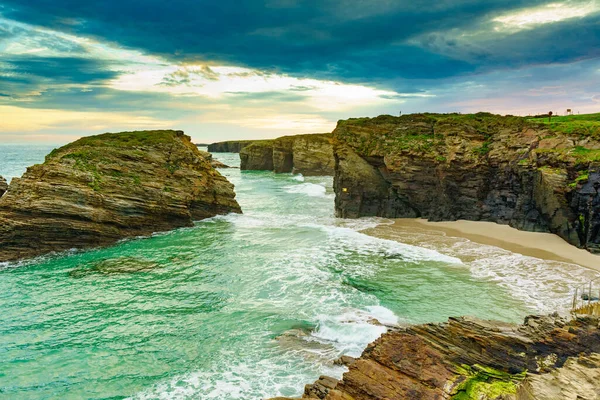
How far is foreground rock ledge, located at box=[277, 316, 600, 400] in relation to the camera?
7867 mm

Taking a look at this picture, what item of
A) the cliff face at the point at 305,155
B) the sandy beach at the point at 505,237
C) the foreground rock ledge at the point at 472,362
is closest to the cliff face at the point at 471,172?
the sandy beach at the point at 505,237

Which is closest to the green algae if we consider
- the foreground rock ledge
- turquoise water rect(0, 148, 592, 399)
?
the foreground rock ledge

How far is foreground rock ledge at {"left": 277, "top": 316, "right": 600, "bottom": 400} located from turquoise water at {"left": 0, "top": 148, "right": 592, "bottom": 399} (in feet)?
11.6

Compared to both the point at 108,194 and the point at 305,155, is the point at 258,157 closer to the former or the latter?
the point at 305,155

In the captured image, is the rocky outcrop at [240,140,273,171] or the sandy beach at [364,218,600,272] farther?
the rocky outcrop at [240,140,273,171]

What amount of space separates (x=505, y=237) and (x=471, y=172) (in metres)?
6.84

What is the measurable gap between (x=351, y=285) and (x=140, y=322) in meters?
10.5

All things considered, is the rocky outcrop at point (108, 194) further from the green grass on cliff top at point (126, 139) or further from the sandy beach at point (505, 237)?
the sandy beach at point (505, 237)

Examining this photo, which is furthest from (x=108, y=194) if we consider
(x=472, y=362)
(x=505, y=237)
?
(x=505, y=237)

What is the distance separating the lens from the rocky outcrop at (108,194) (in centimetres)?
2617

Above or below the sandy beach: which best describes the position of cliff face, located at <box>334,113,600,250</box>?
above

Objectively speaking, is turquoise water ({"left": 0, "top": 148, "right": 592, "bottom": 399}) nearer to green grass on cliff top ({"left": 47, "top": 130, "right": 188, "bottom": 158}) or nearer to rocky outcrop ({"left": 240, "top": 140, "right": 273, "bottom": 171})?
green grass on cliff top ({"left": 47, "top": 130, "right": 188, "bottom": 158})

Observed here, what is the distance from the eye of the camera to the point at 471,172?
31.9 metres

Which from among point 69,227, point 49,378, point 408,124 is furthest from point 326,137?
point 49,378
